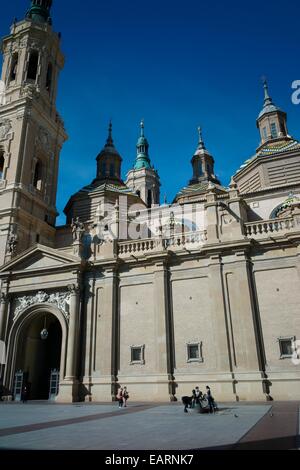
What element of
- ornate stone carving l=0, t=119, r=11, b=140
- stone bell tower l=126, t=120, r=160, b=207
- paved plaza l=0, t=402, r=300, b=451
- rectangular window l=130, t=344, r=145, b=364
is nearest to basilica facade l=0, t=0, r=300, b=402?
rectangular window l=130, t=344, r=145, b=364

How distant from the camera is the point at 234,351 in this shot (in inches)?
814

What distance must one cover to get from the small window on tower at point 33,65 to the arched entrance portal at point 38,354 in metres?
29.2

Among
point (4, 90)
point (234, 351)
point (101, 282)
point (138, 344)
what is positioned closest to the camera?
point (234, 351)

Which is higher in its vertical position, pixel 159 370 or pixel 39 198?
pixel 39 198

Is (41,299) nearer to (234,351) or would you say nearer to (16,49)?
(234,351)

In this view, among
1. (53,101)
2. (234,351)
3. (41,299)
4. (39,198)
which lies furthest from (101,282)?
(53,101)

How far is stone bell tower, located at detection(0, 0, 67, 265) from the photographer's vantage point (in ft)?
114

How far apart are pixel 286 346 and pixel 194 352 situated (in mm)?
5069

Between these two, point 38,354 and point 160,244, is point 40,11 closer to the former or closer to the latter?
point 160,244

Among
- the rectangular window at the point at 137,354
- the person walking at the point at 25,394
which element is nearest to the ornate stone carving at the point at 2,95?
the person walking at the point at 25,394

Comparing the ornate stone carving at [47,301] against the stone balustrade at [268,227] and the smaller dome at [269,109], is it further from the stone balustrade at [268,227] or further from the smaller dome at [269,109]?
the smaller dome at [269,109]

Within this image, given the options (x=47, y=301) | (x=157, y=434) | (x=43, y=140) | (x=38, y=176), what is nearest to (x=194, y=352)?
(x=47, y=301)

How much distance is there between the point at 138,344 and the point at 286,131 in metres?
32.0
